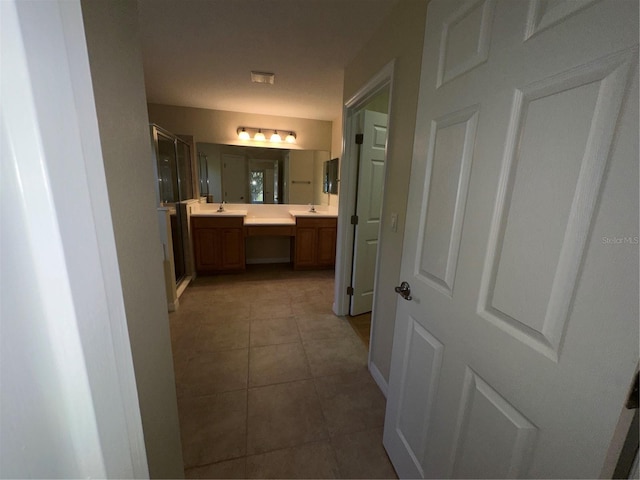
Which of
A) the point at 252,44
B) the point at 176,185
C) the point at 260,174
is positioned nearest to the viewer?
the point at 252,44

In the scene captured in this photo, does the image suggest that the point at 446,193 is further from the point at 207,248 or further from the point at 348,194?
the point at 207,248

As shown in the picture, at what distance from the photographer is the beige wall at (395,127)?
1.33 metres

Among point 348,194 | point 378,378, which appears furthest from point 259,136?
point 378,378

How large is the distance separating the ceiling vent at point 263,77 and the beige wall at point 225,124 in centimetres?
127

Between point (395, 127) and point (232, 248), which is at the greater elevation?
point (395, 127)

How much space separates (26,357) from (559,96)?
3.33ft

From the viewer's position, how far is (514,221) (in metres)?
0.63

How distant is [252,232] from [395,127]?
8.46 feet

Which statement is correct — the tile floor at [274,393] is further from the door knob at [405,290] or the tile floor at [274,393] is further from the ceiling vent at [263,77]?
the ceiling vent at [263,77]

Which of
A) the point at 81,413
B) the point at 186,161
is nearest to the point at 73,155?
the point at 81,413

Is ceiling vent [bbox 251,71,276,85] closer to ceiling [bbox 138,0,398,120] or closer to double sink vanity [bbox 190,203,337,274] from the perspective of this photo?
ceiling [bbox 138,0,398,120]

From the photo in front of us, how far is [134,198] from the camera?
646 millimetres

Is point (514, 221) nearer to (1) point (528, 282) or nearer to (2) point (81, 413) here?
(1) point (528, 282)

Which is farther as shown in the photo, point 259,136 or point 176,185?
point 259,136
